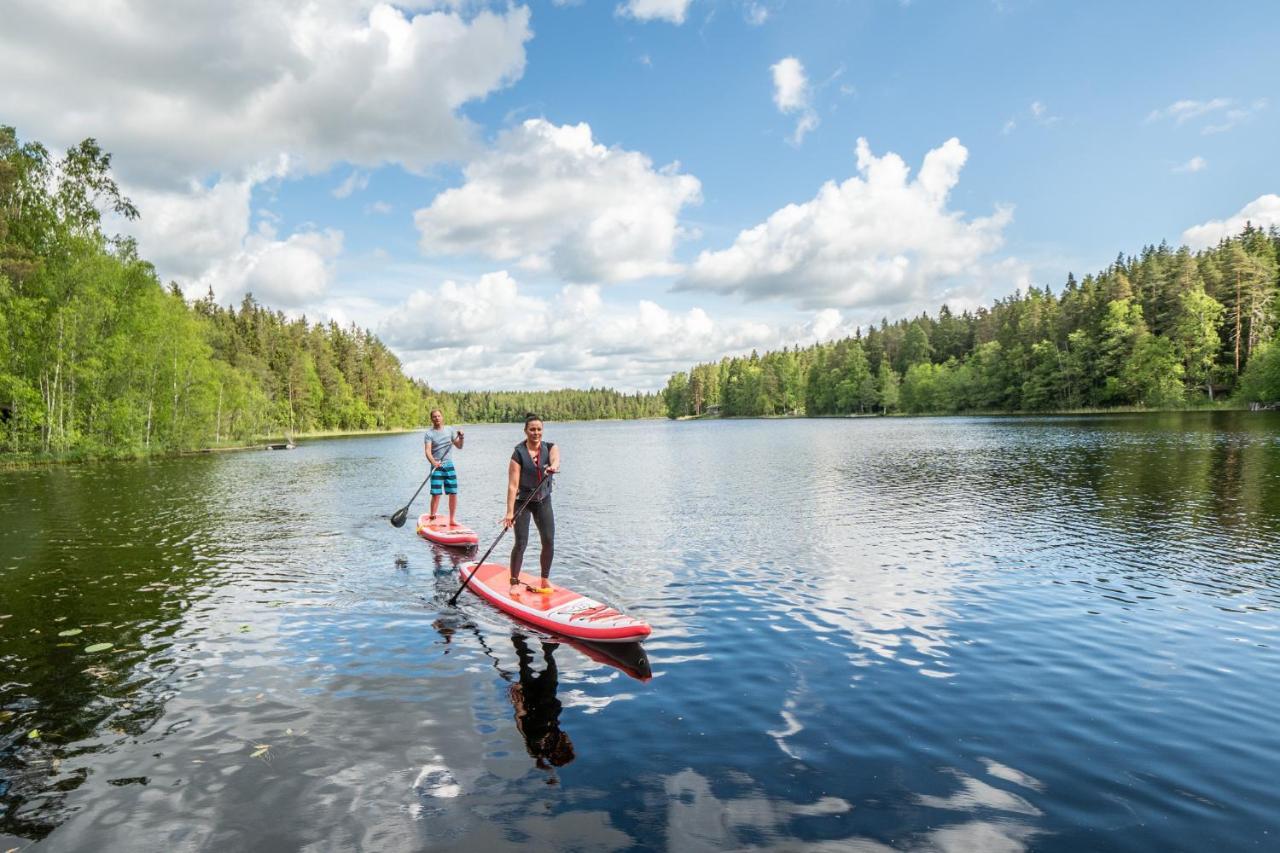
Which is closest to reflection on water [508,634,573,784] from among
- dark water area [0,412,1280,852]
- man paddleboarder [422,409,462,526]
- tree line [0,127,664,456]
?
dark water area [0,412,1280,852]

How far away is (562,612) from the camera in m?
11.7

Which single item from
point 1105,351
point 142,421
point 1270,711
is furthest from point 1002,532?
point 1105,351

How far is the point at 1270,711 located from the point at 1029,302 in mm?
157101

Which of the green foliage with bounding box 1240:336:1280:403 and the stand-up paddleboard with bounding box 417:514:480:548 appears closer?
the stand-up paddleboard with bounding box 417:514:480:548

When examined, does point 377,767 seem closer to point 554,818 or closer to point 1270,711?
point 554,818

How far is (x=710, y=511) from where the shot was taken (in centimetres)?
2661

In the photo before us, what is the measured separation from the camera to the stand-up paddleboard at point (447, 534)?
63.7 ft

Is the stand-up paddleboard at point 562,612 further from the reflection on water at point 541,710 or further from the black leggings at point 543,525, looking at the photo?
the black leggings at point 543,525

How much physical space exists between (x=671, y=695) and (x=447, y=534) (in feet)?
41.0

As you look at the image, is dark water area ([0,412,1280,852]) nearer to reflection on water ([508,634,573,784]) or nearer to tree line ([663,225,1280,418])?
reflection on water ([508,634,573,784])

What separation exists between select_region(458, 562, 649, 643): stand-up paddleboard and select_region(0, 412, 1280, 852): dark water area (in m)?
0.42

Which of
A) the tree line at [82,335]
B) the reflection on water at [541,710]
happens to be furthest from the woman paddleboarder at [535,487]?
the tree line at [82,335]

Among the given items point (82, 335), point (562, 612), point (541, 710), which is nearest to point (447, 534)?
point (562, 612)

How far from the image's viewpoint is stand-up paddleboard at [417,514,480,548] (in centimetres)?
1941
